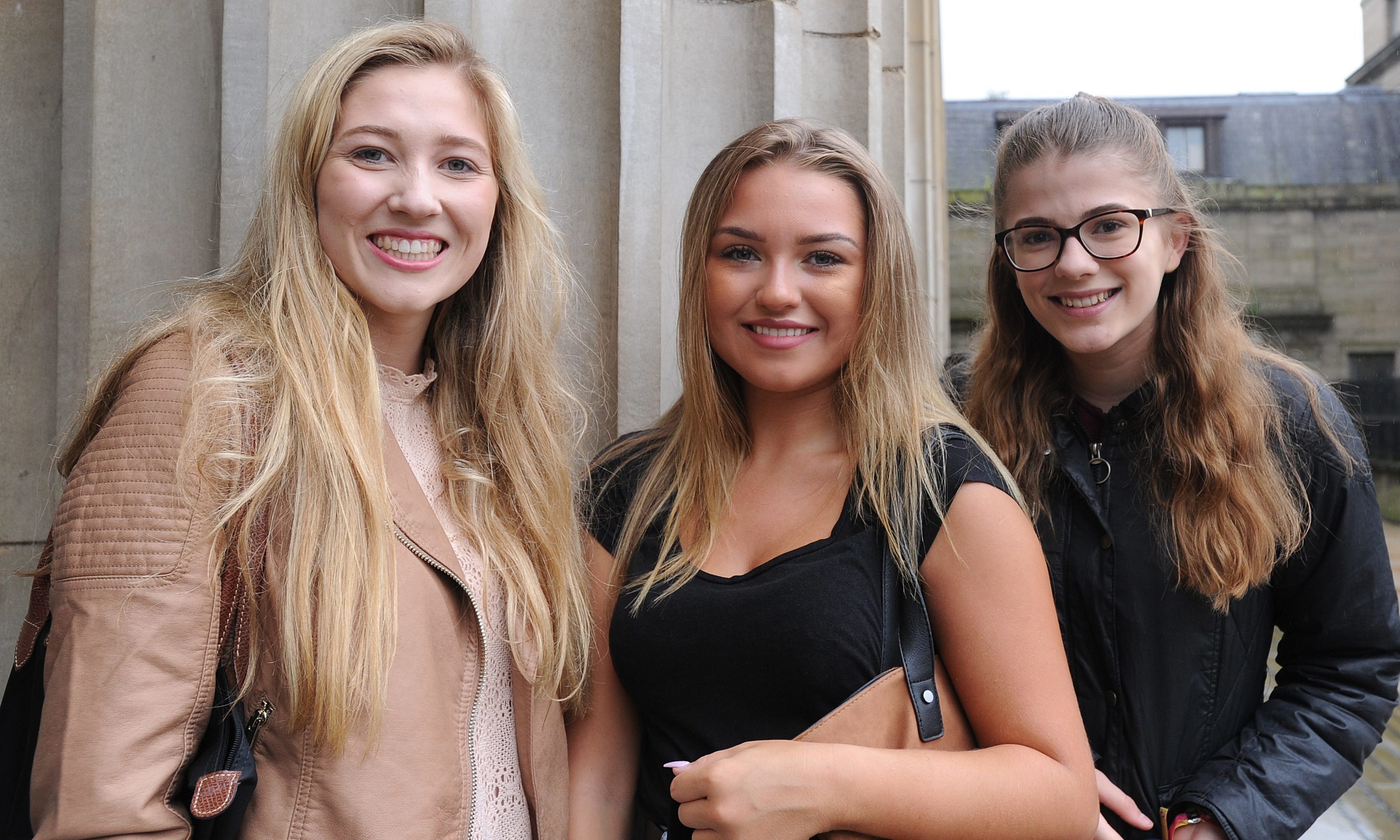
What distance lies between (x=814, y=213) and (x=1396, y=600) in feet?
4.06

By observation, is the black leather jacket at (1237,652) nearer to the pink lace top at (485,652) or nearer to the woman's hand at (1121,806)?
the woman's hand at (1121,806)

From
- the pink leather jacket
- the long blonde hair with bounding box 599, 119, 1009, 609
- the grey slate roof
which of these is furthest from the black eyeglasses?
the grey slate roof

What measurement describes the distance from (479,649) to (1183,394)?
1.34 m

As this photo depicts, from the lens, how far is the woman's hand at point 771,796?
1.54m

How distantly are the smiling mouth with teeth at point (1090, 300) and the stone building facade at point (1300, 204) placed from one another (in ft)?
80.3

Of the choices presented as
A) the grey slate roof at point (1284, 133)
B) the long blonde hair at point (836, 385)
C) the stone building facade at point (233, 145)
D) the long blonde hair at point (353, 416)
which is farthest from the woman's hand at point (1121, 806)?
the grey slate roof at point (1284, 133)

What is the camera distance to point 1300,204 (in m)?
28.9

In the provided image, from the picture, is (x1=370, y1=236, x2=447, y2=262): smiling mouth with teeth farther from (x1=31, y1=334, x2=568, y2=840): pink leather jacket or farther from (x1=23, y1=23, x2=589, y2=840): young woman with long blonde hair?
(x1=31, y1=334, x2=568, y2=840): pink leather jacket

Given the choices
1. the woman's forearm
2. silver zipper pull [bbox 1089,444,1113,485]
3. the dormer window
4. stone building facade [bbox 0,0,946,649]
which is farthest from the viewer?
the dormer window

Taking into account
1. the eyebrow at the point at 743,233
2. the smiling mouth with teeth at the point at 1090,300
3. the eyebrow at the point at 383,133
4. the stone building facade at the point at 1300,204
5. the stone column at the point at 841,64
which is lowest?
the smiling mouth with teeth at the point at 1090,300

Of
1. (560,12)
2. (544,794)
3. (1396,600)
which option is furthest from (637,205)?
(1396,600)

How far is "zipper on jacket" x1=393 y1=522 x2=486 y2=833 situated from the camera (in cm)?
163

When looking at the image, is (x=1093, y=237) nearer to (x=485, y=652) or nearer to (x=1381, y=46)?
(x=485, y=652)

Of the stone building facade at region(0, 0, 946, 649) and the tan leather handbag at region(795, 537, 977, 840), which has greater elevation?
the stone building facade at region(0, 0, 946, 649)
